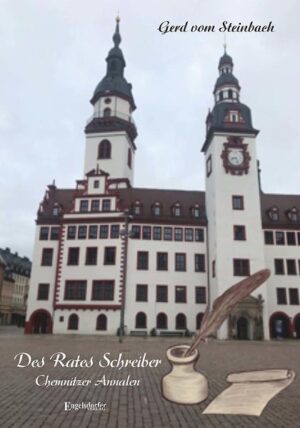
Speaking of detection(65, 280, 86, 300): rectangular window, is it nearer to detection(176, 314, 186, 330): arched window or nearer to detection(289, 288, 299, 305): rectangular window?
detection(176, 314, 186, 330): arched window

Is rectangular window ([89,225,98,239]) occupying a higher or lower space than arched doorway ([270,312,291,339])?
higher

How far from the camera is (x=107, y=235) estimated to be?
40250mm

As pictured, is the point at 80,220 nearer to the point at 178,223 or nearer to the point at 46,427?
the point at 178,223

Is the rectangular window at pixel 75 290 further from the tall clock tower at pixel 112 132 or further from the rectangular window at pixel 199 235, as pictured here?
the tall clock tower at pixel 112 132

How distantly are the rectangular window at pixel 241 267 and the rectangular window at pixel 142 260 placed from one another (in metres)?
9.18

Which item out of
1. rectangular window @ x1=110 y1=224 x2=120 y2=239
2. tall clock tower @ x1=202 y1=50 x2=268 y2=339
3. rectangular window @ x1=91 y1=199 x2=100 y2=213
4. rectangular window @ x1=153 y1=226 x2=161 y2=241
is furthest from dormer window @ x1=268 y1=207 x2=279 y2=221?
rectangular window @ x1=91 y1=199 x2=100 y2=213

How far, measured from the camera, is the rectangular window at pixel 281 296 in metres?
39.2

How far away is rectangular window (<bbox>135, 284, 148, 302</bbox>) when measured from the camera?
38.8m

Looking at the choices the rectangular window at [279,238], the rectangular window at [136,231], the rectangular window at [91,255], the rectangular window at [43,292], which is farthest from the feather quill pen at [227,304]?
the rectangular window at [279,238]

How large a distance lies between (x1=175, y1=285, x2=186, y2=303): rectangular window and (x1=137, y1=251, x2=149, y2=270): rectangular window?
402 centimetres

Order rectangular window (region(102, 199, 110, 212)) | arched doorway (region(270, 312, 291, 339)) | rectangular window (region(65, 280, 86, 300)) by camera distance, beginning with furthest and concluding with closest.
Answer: rectangular window (region(102, 199, 110, 212)), rectangular window (region(65, 280, 86, 300)), arched doorway (region(270, 312, 291, 339))

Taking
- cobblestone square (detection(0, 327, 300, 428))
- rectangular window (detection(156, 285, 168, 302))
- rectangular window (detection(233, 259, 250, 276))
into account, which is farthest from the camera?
rectangular window (detection(156, 285, 168, 302))

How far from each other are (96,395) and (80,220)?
107 ft

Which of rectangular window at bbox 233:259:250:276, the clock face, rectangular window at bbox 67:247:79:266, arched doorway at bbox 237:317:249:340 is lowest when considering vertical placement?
arched doorway at bbox 237:317:249:340
